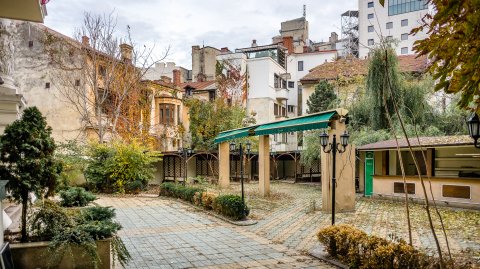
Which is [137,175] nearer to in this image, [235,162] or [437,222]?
[235,162]

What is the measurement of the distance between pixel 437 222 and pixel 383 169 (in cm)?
853

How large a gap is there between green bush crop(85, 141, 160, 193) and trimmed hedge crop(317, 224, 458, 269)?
16066mm

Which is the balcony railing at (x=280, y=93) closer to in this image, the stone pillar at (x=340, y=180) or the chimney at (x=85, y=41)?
the chimney at (x=85, y=41)

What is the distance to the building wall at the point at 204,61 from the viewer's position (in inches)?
1941

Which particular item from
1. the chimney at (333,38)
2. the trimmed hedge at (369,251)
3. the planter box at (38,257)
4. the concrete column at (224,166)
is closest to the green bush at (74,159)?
the concrete column at (224,166)

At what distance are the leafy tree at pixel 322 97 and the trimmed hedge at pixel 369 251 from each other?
25.1 meters

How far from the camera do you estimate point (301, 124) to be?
15.2 meters

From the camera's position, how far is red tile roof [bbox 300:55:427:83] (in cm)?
2983

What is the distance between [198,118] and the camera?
3594cm

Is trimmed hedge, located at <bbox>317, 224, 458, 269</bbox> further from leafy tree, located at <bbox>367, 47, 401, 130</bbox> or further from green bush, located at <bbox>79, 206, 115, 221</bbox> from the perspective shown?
leafy tree, located at <bbox>367, 47, 401, 130</bbox>

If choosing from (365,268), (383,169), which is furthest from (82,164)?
(365,268)

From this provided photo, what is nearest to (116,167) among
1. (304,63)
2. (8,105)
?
(8,105)

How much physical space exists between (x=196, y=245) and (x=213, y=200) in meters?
5.31

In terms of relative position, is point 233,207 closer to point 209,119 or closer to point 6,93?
point 6,93
